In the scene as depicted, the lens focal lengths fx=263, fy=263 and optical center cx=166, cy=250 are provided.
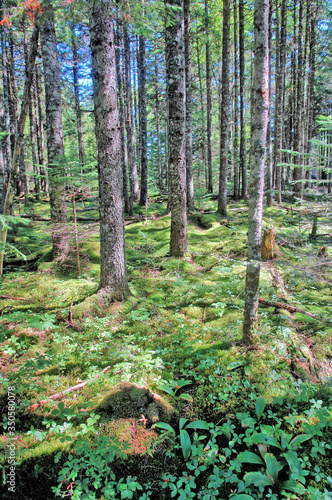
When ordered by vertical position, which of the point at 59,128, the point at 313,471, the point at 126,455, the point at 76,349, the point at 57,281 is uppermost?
the point at 59,128

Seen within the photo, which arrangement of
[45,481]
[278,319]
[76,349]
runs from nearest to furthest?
[45,481], [76,349], [278,319]

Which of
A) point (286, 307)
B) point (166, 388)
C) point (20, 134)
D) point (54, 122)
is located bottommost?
point (166, 388)

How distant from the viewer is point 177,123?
6391 millimetres

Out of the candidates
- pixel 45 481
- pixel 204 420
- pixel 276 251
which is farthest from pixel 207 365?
pixel 276 251

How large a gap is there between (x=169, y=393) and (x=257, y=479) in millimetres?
1165

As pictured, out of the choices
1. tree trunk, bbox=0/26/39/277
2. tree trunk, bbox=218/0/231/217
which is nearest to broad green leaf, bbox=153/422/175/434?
tree trunk, bbox=0/26/39/277

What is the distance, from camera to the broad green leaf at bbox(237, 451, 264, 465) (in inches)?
96.2

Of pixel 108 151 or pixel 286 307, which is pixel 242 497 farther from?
pixel 108 151

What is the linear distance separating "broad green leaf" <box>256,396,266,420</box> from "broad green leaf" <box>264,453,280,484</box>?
1.28ft

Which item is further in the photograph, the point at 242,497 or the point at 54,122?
the point at 54,122

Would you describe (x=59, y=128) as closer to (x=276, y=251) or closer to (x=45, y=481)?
(x=276, y=251)

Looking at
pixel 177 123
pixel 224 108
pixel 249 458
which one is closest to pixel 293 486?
pixel 249 458

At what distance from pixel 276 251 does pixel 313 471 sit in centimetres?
532

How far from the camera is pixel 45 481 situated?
230 cm
